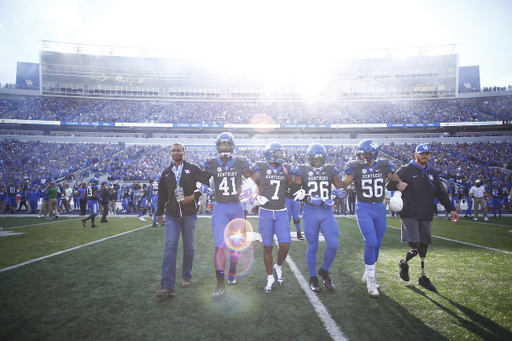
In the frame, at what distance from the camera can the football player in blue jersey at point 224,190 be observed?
428cm

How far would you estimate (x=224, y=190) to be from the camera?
4422 mm

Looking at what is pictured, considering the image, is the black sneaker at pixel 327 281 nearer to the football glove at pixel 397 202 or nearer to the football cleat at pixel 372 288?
the football cleat at pixel 372 288

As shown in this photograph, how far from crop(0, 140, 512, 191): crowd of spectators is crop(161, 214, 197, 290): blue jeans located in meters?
22.0

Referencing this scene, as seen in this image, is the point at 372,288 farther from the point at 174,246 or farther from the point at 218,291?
the point at 174,246

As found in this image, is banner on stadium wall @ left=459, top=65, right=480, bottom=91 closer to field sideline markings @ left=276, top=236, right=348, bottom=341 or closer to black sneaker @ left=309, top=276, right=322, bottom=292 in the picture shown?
field sideline markings @ left=276, top=236, right=348, bottom=341

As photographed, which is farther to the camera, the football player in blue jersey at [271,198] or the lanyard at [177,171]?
the lanyard at [177,171]

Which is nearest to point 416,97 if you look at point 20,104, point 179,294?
point 179,294

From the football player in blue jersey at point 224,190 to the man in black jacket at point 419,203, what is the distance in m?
2.65

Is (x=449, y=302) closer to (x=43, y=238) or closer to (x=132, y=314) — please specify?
(x=132, y=314)

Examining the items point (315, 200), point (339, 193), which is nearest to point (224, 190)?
point (315, 200)

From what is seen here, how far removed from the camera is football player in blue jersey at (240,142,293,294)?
14.4ft

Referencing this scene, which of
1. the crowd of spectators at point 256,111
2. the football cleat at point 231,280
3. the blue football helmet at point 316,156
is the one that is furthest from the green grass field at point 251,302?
the crowd of spectators at point 256,111

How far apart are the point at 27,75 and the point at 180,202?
201 ft

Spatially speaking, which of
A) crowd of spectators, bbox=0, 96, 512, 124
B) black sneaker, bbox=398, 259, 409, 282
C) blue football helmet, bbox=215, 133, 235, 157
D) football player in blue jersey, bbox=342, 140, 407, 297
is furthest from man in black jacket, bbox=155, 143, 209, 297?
crowd of spectators, bbox=0, 96, 512, 124
